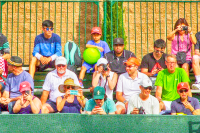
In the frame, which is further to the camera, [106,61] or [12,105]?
[106,61]

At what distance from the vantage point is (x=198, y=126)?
666 cm

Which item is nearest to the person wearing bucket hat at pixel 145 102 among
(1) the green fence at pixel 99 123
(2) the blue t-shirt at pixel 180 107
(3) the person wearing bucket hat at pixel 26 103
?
(2) the blue t-shirt at pixel 180 107

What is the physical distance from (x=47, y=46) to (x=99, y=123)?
11.4 ft

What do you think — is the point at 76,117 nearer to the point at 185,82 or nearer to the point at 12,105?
the point at 12,105

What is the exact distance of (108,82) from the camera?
8695 mm

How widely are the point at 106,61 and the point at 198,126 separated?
269 centimetres

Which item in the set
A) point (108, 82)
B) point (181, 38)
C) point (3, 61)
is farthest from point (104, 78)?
point (181, 38)

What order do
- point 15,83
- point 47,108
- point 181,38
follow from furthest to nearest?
point 181,38 → point 15,83 → point 47,108

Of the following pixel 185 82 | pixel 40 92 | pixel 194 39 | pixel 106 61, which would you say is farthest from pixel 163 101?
pixel 40 92

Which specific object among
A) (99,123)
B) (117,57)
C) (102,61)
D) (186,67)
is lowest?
(99,123)

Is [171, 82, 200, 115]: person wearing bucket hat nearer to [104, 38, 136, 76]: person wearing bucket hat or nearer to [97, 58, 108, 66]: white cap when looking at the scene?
[97, 58, 108, 66]: white cap

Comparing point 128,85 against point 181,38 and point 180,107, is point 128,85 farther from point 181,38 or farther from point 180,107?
point 181,38

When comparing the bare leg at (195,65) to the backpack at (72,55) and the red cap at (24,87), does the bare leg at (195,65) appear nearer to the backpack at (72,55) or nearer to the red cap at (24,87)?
the backpack at (72,55)

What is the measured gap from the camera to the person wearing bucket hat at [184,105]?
25.7ft
